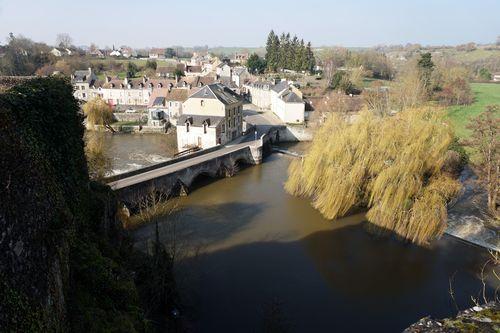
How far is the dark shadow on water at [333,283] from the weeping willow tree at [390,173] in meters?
1.46

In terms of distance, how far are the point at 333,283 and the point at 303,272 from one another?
136 centimetres

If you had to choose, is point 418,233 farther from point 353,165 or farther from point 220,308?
point 220,308

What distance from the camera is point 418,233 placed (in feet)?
57.8

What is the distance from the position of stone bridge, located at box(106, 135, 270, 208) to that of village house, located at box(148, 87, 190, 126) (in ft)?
47.4

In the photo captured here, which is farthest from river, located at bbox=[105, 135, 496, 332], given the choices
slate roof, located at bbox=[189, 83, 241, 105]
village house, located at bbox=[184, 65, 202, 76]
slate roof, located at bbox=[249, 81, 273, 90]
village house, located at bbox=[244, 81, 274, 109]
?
village house, located at bbox=[184, 65, 202, 76]

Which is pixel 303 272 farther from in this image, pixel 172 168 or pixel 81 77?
pixel 81 77

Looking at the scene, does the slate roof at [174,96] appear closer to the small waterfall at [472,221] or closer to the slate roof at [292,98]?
the slate roof at [292,98]

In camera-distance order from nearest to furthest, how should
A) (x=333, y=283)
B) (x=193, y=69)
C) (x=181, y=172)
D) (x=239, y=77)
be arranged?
(x=333, y=283) < (x=181, y=172) < (x=239, y=77) < (x=193, y=69)

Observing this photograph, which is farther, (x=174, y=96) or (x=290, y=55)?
(x=290, y=55)

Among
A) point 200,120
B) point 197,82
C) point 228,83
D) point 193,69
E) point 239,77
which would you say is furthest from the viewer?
point 193,69

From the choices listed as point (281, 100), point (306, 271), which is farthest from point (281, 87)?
point (306, 271)

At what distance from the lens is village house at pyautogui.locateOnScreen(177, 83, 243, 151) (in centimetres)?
3209

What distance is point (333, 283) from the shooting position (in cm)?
1528

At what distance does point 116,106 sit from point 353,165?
41.0 m
